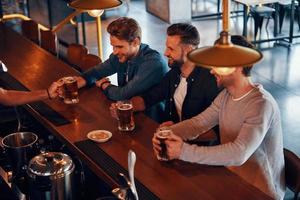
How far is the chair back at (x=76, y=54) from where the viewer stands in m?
5.10

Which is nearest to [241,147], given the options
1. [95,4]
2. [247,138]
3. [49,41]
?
[247,138]

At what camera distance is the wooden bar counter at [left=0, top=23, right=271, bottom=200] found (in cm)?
272

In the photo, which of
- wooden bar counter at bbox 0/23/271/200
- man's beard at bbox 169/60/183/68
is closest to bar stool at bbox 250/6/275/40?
wooden bar counter at bbox 0/23/271/200

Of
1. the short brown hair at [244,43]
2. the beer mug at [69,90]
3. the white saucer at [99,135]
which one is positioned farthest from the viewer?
the beer mug at [69,90]

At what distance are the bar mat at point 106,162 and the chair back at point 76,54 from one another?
195 centimetres

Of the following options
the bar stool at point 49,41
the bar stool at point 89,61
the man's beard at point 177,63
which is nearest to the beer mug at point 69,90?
the man's beard at point 177,63

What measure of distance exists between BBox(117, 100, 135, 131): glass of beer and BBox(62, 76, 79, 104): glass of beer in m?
0.55

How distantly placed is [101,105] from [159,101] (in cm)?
41

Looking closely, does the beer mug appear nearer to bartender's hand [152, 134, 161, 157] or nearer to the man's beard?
the man's beard

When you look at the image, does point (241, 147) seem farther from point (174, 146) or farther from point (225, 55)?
point (225, 55)

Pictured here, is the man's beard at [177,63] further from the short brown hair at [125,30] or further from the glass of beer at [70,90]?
the glass of beer at [70,90]

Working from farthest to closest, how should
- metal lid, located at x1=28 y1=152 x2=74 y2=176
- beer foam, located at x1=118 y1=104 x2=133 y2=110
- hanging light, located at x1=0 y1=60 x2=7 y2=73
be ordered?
hanging light, located at x1=0 y1=60 x2=7 y2=73
beer foam, located at x1=118 y1=104 x2=133 y2=110
metal lid, located at x1=28 y1=152 x2=74 y2=176

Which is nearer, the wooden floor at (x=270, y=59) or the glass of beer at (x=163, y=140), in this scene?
the glass of beer at (x=163, y=140)

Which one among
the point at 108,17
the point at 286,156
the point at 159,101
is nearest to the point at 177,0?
the point at 108,17
